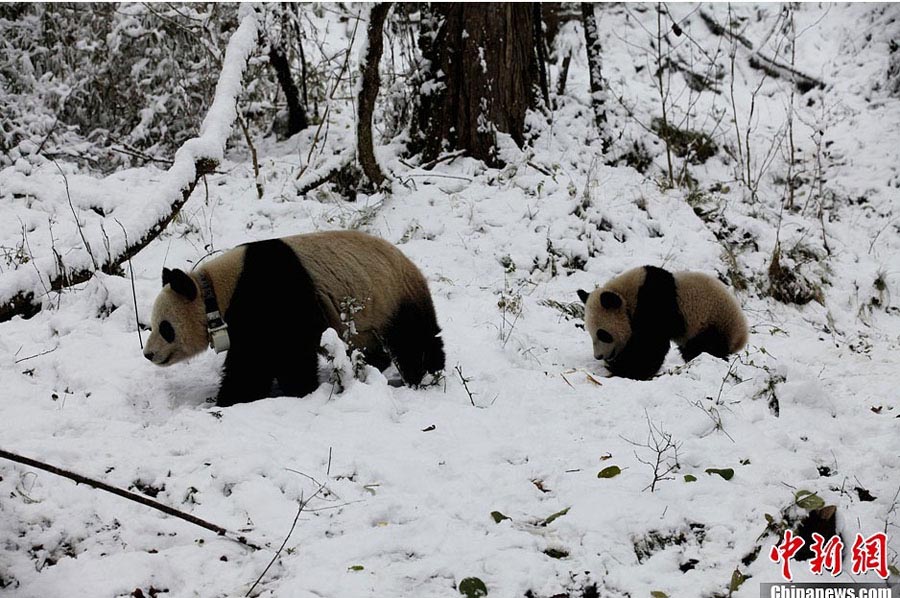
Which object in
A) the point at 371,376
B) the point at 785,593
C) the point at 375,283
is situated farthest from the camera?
the point at 375,283

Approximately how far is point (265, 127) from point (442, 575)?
1001 cm

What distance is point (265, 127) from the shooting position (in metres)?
11.8

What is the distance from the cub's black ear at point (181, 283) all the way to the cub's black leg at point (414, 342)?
4.58 feet

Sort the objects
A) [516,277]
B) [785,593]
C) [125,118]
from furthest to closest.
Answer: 1. [125,118]
2. [516,277]
3. [785,593]

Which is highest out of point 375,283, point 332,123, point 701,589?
point 332,123

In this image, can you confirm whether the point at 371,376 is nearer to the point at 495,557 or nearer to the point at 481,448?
the point at 481,448

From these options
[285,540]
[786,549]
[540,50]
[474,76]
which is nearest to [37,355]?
[285,540]

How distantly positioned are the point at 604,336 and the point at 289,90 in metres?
6.89

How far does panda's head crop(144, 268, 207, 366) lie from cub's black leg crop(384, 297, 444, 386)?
1342mm

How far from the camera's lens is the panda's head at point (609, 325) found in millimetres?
6484

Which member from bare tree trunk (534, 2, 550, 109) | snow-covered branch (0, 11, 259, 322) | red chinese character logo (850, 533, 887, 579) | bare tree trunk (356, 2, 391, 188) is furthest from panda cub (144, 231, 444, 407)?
bare tree trunk (534, 2, 550, 109)

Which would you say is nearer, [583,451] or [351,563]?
[351,563]

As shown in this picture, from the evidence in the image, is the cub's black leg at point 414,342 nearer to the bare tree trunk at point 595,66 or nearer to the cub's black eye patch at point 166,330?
the cub's black eye patch at point 166,330

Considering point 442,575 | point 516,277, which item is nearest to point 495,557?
point 442,575
